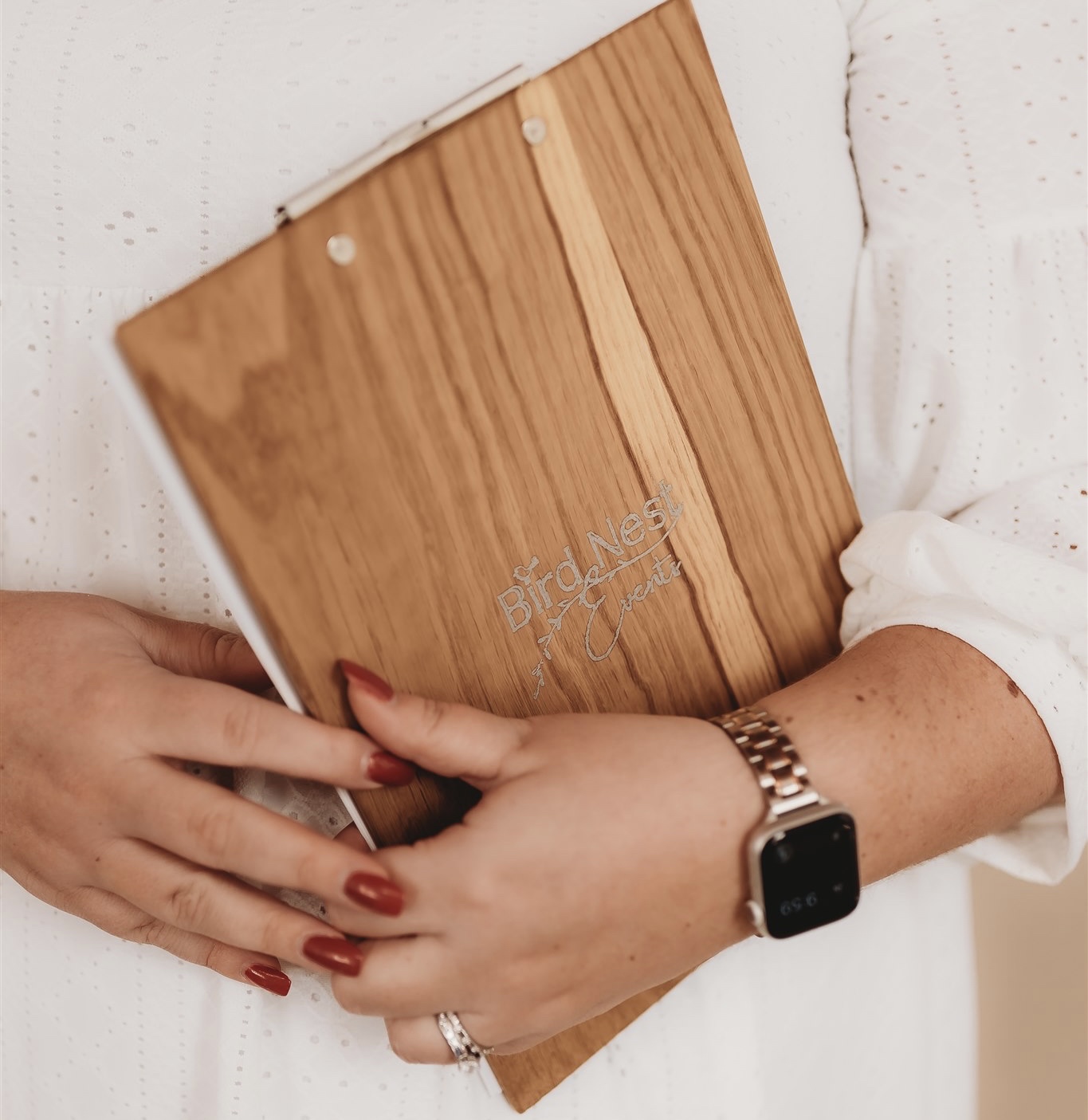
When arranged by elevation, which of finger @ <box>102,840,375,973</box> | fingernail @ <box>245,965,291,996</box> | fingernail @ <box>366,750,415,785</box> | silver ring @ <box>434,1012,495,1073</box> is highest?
fingernail @ <box>366,750,415,785</box>

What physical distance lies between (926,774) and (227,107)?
1.75 ft

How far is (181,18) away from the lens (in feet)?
1.62

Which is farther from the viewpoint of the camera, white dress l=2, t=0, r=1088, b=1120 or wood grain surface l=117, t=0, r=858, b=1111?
white dress l=2, t=0, r=1088, b=1120

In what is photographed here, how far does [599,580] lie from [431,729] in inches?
5.0

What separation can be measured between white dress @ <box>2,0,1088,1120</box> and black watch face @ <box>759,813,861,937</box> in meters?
0.15

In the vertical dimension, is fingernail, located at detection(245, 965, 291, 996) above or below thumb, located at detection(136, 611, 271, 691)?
below

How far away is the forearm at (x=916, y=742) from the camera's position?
446 millimetres

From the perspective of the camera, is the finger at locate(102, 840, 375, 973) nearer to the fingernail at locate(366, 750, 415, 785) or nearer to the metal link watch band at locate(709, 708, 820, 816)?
the fingernail at locate(366, 750, 415, 785)

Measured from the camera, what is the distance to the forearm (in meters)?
0.45

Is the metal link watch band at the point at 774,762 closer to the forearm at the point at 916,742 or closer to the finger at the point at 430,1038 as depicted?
the forearm at the point at 916,742

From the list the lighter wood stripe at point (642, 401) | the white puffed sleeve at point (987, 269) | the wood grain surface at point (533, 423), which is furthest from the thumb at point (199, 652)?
the white puffed sleeve at point (987, 269)

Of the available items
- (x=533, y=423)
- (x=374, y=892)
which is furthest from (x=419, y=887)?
(x=533, y=423)

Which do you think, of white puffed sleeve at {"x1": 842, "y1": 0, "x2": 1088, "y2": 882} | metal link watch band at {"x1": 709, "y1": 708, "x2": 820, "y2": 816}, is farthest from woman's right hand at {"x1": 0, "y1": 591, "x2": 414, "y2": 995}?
white puffed sleeve at {"x1": 842, "y1": 0, "x2": 1088, "y2": 882}

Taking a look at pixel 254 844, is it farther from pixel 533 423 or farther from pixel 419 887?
pixel 533 423
